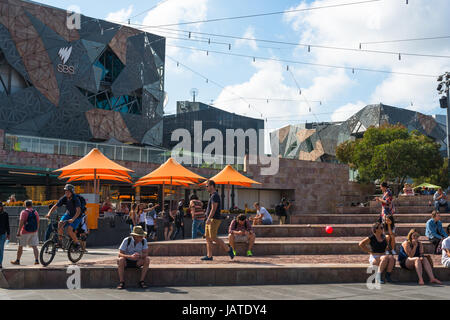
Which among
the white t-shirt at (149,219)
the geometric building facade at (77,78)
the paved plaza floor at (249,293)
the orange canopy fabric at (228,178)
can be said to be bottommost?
the paved plaza floor at (249,293)

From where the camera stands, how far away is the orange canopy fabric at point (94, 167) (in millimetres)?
15591

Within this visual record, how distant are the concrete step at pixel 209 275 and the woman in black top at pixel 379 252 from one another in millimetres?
228

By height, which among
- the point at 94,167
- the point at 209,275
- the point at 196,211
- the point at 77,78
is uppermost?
the point at 77,78

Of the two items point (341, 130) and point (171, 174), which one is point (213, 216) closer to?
point (171, 174)

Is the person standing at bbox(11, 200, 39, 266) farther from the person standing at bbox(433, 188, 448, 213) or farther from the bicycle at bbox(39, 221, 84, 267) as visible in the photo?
the person standing at bbox(433, 188, 448, 213)

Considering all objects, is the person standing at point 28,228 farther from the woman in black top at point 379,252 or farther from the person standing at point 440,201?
the person standing at point 440,201

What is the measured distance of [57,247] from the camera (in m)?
9.50

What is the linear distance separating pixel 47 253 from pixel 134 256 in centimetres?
216

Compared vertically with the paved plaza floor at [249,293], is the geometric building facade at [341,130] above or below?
above

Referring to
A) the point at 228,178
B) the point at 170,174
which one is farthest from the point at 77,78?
the point at 170,174

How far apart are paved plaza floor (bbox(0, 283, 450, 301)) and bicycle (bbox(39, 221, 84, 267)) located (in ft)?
4.64

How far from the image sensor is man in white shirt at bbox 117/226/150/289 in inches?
316

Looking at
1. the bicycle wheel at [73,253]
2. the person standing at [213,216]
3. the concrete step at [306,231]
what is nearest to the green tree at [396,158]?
the concrete step at [306,231]

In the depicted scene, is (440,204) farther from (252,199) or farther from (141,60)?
(141,60)
